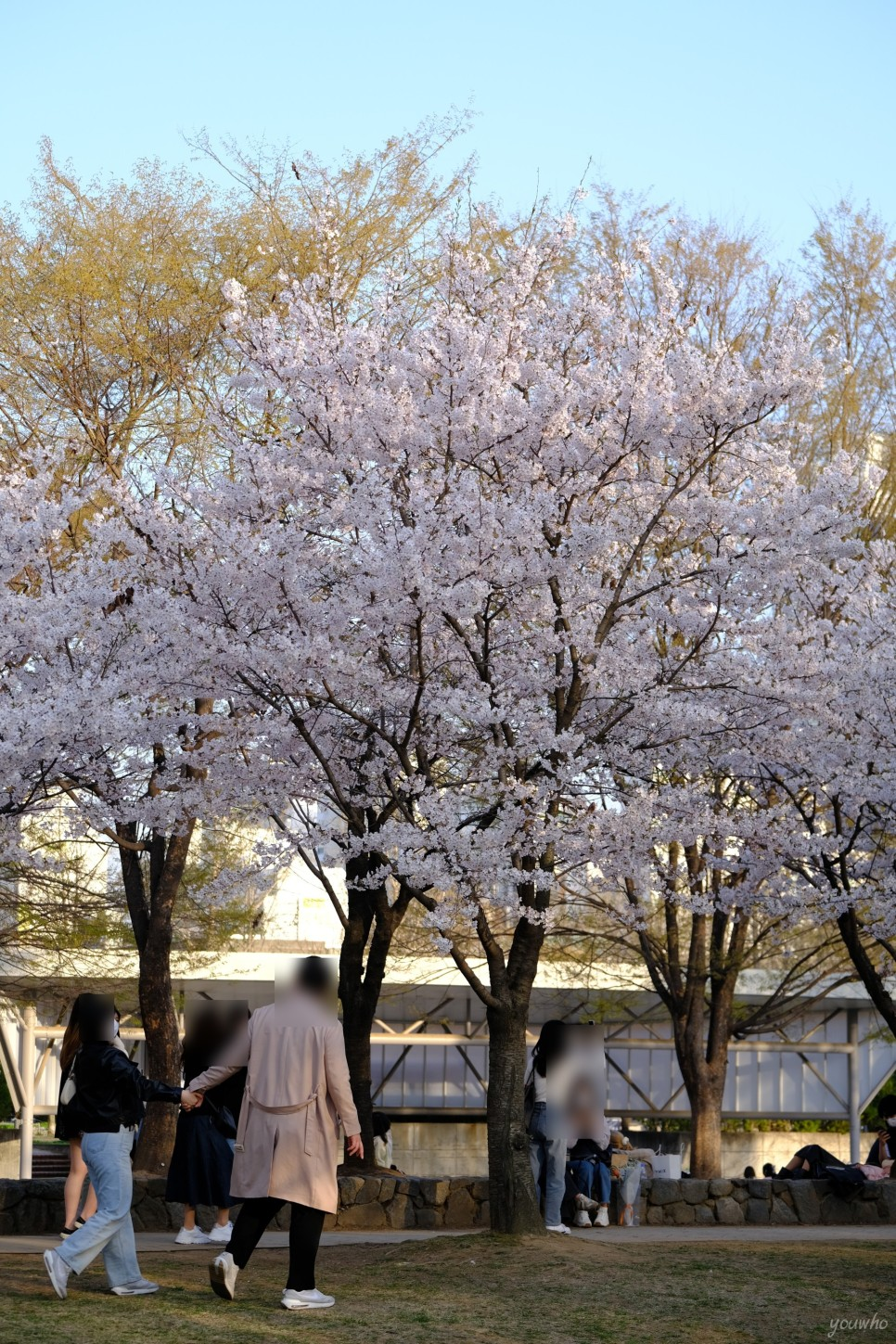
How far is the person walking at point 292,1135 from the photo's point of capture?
6738mm

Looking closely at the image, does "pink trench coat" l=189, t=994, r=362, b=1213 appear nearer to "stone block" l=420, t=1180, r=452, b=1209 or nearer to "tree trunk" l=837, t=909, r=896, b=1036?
"stone block" l=420, t=1180, r=452, b=1209

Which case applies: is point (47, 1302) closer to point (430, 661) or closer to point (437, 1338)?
point (437, 1338)

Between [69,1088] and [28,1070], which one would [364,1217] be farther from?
[28,1070]

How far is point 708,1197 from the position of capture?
43.8 feet

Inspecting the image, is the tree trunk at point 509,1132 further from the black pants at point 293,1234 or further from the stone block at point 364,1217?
the black pants at point 293,1234

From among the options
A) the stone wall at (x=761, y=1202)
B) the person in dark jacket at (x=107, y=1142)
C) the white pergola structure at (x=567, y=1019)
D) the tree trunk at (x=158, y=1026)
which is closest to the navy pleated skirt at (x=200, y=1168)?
the person in dark jacket at (x=107, y=1142)

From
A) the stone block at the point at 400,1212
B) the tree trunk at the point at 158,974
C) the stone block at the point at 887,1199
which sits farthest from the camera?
the tree trunk at the point at 158,974

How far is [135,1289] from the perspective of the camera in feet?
23.6

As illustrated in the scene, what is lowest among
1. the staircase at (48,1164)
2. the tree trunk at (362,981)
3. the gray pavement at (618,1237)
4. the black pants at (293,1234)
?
the staircase at (48,1164)

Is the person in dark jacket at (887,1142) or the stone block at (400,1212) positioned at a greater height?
the person in dark jacket at (887,1142)

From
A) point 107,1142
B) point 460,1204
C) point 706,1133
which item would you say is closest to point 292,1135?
point 107,1142

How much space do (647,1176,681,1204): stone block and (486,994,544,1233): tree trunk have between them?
122 inches

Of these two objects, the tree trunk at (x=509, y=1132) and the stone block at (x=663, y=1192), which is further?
the stone block at (x=663, y=1192)

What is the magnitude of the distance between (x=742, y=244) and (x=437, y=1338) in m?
15.1
